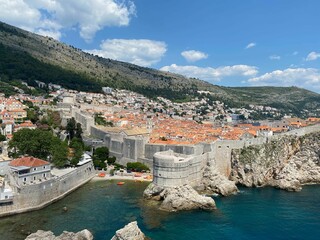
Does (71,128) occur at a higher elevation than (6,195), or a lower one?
higher

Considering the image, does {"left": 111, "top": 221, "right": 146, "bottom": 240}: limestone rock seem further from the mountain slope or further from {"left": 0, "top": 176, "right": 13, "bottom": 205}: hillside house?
the mountain slope

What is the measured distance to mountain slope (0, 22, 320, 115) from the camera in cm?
8819

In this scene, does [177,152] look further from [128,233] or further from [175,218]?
[128,233]

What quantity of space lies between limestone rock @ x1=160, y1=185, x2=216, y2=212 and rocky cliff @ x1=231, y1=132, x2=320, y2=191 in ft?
31.2

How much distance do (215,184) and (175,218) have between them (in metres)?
8.07

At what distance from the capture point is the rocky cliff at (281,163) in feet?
117

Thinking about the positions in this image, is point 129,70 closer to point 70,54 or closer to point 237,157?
point 70,54

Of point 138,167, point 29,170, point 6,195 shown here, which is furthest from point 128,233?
point 138,167

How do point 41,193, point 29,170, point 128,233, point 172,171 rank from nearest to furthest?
point 128,233, point 41,193, point 29,170, point 172,171

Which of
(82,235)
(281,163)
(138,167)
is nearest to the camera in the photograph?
(82,235)

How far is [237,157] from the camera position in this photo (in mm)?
36312

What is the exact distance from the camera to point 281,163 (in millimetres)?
38750

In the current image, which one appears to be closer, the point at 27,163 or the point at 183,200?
the point at 183,200

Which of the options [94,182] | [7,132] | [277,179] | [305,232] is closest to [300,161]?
[277,179]
